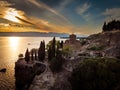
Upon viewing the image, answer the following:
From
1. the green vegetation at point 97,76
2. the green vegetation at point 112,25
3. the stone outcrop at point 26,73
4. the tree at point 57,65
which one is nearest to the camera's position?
the green vegetation at point 97,76

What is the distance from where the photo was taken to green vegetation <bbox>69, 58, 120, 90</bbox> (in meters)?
44.5

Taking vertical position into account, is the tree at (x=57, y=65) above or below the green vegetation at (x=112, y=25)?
below

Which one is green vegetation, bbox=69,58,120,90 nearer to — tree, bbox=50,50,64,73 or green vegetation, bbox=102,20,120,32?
tree, bbox=50,50,64,73

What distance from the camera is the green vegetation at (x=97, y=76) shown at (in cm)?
4446

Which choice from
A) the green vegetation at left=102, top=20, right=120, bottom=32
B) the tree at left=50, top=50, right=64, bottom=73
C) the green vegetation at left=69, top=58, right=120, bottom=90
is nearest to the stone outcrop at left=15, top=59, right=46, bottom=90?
the tree at left=50, top=50, right=64, bottom=73

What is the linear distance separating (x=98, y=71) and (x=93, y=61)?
427 cm

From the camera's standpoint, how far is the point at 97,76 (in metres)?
46.2

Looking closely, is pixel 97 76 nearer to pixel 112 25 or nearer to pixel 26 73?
pixel 26 73

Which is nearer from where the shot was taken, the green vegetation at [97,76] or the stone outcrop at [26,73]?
the green vegetation at [97,76]

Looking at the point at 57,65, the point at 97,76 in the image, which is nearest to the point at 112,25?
the point at 57,65

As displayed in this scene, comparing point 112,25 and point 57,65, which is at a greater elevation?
point 112,25

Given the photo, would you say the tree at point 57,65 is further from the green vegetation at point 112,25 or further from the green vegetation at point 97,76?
the green vegetation at point 112,25

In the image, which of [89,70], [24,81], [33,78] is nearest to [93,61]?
[89,70]

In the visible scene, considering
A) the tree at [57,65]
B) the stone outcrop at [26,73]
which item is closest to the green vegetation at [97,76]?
the tree at [57,65]
